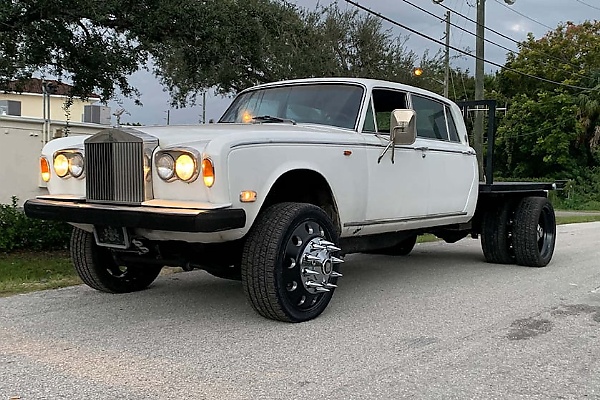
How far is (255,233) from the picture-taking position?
4746mm

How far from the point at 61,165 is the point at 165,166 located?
1113 mm

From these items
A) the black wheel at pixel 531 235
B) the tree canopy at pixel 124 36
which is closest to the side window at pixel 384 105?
the black wheel at pixel 531 235

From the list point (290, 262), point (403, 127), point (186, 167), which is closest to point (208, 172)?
point (186, 167)

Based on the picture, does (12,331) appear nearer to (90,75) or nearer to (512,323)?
(512,323)

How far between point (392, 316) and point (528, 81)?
36.7m

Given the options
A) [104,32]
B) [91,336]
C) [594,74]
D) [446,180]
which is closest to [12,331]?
[91,336]

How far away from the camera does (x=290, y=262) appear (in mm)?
4855

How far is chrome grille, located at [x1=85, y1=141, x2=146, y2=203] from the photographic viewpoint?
4.55m

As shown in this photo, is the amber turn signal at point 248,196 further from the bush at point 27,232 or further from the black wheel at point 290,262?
the bush at point 27,232

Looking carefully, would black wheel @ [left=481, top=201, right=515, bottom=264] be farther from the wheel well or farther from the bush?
the bush

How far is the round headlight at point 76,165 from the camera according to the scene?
16.4 feet

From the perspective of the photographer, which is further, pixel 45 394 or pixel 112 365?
pixel 112 365

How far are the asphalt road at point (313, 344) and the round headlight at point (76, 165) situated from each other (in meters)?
1.08

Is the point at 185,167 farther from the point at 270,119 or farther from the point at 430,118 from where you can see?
the point at 430,118
